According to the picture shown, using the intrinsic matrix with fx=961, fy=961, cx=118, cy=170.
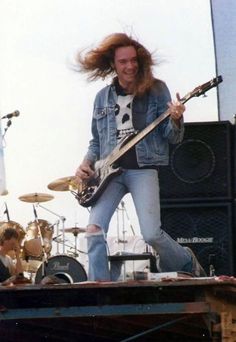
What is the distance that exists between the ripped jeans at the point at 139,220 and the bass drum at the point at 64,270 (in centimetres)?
47

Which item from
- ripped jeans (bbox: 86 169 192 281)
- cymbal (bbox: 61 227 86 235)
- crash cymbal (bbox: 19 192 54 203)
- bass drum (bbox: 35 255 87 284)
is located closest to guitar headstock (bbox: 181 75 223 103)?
ripped jeans (bbox: 86 169 192 281)

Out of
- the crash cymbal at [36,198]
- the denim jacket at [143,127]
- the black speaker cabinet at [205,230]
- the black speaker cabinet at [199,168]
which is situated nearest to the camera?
the denim jacket at [143,127]

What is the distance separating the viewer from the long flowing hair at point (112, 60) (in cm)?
809

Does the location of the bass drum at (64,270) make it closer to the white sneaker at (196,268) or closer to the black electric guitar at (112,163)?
the black electric guitar at (112,163)

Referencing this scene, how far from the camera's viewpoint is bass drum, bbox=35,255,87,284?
813 centimetres

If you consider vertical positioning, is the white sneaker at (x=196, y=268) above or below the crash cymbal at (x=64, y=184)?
below

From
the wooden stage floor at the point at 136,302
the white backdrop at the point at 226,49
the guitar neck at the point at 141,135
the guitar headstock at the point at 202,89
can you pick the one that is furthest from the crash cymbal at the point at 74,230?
the wooden stage floor at the point at 136,302

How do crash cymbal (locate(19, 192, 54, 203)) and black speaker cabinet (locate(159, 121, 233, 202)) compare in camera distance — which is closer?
black speaker cabinet (locate(159, 121, 233, 202))

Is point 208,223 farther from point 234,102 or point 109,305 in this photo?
point 109,305

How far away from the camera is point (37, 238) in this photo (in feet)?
37.9

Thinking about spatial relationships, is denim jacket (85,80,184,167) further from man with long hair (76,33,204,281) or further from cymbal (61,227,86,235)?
cymbal (61,227,86,235)

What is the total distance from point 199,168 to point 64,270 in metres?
1.46

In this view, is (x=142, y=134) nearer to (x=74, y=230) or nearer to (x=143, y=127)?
(x=143, y=127)

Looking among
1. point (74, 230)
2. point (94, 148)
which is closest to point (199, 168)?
point (94, 148)
